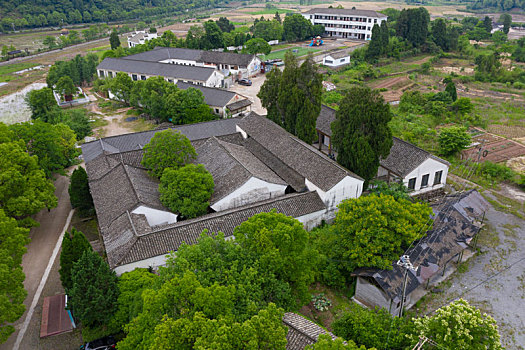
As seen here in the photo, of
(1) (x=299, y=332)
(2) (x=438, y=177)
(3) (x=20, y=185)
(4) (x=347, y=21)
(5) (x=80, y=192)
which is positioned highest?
(3) (x=20, y=185)

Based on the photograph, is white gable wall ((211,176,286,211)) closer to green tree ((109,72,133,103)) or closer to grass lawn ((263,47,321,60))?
green tree ((109,72,133,103))

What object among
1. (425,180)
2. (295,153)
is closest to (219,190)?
(295,153)

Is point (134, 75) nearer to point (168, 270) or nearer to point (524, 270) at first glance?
point (168, 270)

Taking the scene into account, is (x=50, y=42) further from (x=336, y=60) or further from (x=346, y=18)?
(x=346, y=18)

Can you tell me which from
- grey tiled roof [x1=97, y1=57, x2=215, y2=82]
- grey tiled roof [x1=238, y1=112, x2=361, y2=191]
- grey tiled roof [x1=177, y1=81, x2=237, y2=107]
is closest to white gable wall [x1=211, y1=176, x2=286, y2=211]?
grey tiled roof [x1=238, y1=112, x2=361, y2=191]

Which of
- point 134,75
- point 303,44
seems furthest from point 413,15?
point 134,75

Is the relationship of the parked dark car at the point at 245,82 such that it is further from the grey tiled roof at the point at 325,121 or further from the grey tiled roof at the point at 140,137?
the grey tiled roof at the point at 325,121
